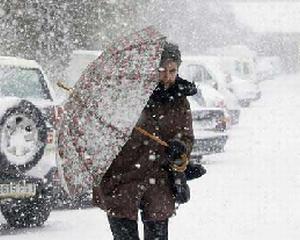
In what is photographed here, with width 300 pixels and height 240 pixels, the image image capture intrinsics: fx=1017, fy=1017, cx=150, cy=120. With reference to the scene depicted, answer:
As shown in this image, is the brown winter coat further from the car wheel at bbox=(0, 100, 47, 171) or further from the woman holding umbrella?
the car wheel at bbox=(0, 100, 47, 171)

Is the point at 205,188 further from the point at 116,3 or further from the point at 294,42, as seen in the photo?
the point at 294,42

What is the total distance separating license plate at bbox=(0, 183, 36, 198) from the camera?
920 cm

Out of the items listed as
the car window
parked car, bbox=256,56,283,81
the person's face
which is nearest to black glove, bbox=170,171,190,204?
the person's face

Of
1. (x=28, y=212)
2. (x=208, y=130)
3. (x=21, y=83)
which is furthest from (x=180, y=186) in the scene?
(x=208, y=130)

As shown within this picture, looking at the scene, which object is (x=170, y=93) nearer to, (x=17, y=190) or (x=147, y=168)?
(x=147, y=168)

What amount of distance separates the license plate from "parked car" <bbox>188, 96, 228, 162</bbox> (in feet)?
21.7

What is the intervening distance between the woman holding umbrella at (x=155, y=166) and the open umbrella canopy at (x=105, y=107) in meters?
0.07

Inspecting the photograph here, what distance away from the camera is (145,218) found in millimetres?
5590

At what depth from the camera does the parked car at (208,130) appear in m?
16.0

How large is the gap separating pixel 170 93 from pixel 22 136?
12.1 feet

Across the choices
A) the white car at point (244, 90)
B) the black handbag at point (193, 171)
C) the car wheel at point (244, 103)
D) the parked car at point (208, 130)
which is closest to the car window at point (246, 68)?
the white car at point (244, 90)

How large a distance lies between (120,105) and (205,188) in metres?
7.98

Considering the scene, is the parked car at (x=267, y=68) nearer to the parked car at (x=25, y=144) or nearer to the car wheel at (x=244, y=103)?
the car wheel at (x=244, y=103)

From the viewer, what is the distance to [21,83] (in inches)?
414
